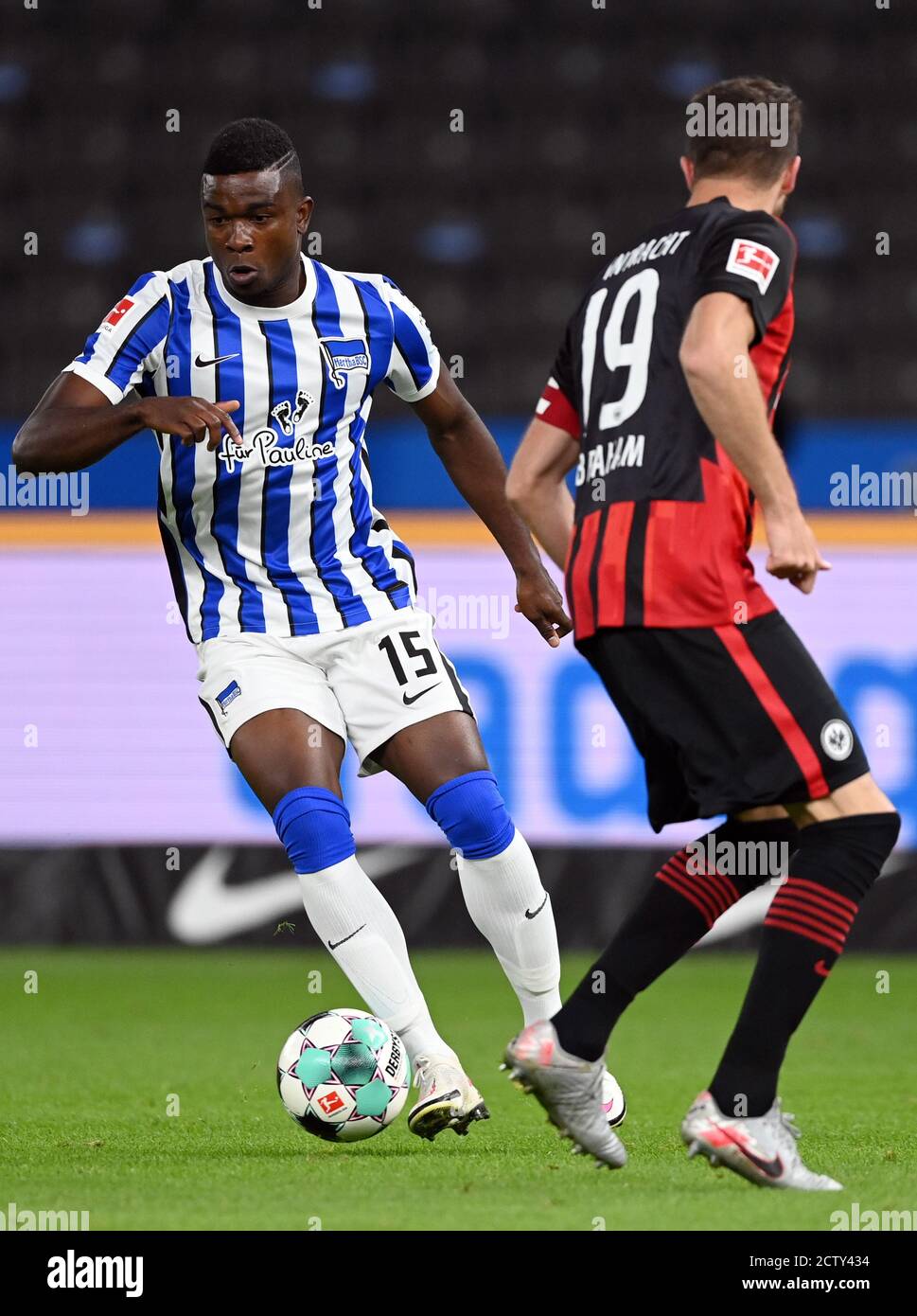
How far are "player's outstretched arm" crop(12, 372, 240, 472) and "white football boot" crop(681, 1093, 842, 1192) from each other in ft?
5.69

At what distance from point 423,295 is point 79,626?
9.22 ft

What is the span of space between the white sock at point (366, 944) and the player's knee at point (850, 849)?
1.18 meters

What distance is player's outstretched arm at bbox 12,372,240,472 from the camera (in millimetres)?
4242

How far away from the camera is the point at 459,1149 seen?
437 centimetres

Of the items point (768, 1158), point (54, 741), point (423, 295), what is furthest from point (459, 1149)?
point (423, 295)

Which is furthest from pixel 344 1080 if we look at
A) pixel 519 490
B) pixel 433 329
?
pixel 433 329

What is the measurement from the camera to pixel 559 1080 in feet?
12.0

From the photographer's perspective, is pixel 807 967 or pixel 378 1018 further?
pixel 378 1018

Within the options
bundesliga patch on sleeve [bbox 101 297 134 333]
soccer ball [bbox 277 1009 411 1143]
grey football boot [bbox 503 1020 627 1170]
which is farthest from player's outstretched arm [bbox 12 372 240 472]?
grey football boot [bbox 503 1020 627 1170]

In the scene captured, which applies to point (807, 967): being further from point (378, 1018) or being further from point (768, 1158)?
point (378, 1018)

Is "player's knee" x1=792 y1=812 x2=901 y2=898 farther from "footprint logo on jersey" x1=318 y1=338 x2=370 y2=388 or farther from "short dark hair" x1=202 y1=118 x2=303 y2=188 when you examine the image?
"short dark hair" x1=202 y1=118 x2=303 y2=188

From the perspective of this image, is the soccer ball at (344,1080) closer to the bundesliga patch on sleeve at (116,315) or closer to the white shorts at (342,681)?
the white shorts at (342,681)

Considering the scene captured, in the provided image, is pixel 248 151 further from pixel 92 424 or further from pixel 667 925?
pixel 667 925

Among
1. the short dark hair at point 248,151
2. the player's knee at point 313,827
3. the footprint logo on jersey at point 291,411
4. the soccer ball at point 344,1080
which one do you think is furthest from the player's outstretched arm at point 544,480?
the soccer ball at point 344,1080
